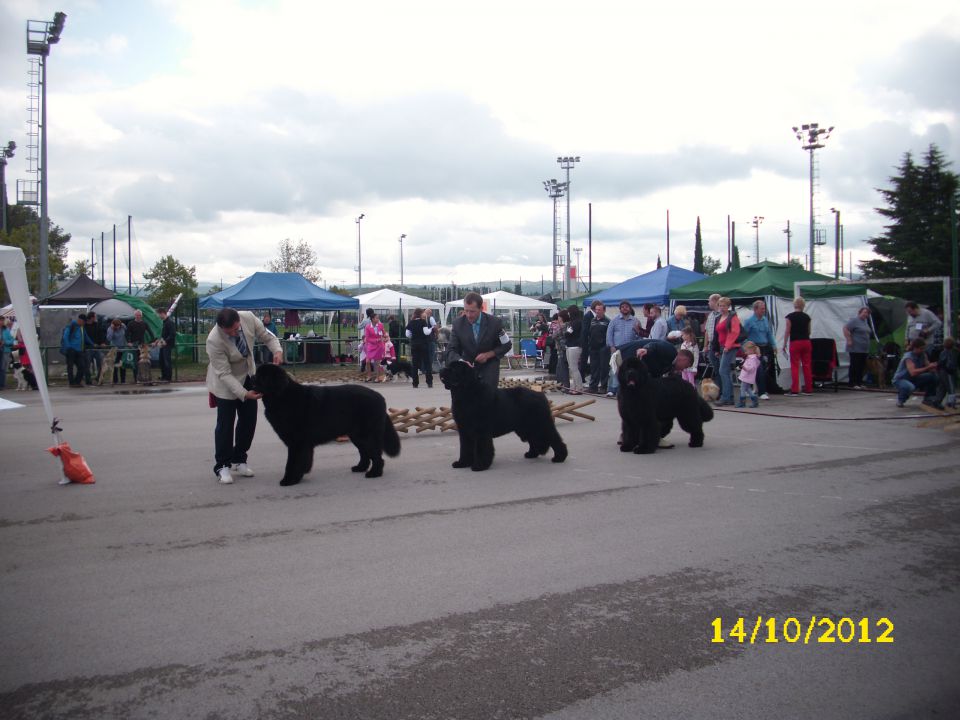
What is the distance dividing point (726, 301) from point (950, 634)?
11133 millimetres

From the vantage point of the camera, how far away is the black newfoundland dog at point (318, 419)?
7.47 metres

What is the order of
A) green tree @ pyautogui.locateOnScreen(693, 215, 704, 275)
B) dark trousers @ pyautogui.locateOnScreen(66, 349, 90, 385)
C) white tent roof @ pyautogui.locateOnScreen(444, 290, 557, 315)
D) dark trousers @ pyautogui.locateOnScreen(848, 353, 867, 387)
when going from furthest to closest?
green tree @ pyautogui.locateOnScreen(693, 215, 704, 275) < white tent roof @ pyautogui.locateOnScreen(444, 290, 557, 315) < dark trousers @ pyautogui.locateOnScreen(66, 349, 90, 385) < dark trousers @ pyautogui.locateOnScreen(848, 353, 867, 387)

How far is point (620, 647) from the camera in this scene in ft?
12.9

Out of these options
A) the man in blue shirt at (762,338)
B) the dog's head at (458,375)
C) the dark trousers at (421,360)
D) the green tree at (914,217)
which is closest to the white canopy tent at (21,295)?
the dog's head at (458,375)

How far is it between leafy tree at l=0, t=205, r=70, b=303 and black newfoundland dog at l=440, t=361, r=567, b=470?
18095 mm

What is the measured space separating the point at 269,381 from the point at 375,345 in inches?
579

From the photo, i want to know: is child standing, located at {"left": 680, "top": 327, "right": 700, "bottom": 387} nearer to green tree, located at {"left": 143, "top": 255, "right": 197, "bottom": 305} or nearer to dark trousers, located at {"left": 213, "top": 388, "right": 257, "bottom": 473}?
dark trousers, located at {"left": 213, "top": 388, "right": 257, "bottom": 473}

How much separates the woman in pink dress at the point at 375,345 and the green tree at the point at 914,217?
30523mm

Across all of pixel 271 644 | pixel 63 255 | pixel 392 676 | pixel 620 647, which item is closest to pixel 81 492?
pixel 271 644

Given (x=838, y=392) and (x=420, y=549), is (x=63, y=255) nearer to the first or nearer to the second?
(x=838, y=392)

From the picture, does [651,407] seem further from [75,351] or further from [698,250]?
[698,250]

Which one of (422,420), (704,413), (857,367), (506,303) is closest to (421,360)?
(422,420)

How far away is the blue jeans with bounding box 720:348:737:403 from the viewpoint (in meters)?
14.7
